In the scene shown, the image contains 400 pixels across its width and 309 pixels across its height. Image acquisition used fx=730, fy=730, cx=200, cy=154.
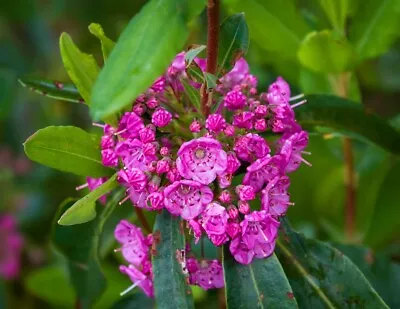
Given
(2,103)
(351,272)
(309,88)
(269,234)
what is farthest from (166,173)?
(2,103)

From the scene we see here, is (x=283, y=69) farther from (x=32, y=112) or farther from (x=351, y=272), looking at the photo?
(x=32, y=112)

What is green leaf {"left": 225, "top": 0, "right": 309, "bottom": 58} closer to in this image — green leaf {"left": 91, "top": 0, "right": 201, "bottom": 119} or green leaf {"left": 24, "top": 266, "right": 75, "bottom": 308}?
green leaf {"left": 91, "top": 0, "right": 201, "bottom": 119}

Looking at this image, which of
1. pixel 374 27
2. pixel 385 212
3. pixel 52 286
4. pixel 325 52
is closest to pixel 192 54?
pixel 325 52

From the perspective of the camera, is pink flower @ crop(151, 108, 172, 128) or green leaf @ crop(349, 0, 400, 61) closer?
pink flower @ crop(151, 108, 172, 128)

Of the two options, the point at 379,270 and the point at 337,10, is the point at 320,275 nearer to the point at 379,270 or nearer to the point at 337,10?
the point at 379,270

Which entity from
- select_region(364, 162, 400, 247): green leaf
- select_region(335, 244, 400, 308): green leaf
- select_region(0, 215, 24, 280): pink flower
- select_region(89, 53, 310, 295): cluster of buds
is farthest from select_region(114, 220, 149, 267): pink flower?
select_region(0, 215, 24, 280): pink flower

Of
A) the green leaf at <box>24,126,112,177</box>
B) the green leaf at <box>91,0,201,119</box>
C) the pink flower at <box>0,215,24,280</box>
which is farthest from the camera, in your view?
Answer: the pink flower at <box>0,215,24,280</box>
